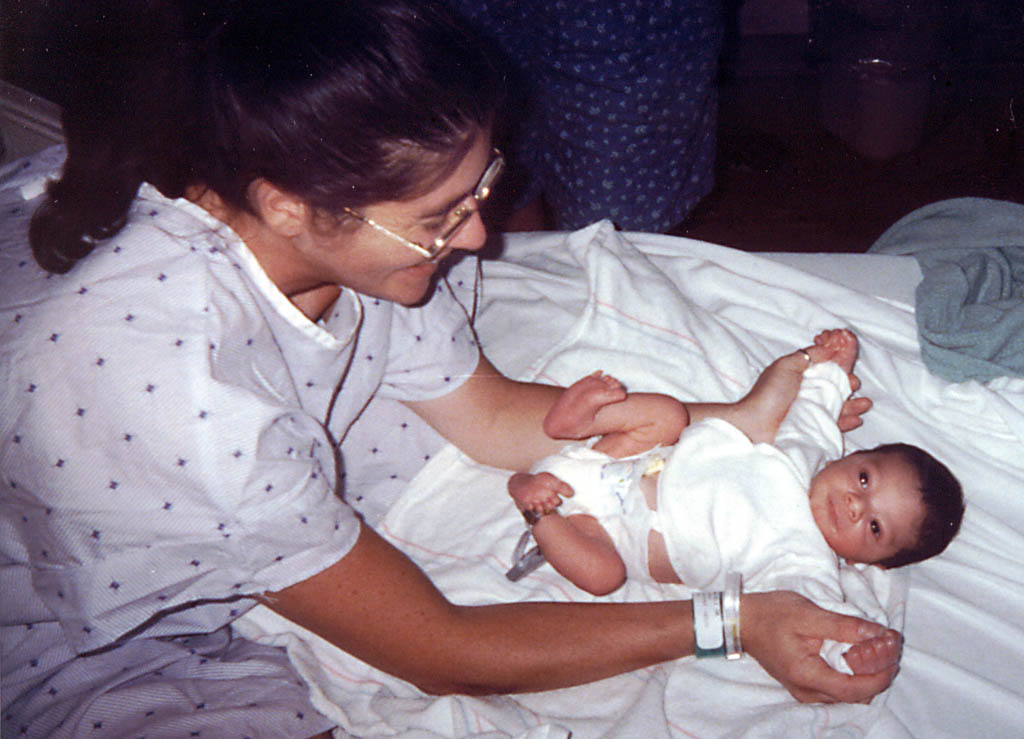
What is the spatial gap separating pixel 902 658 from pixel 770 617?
0.82 feet

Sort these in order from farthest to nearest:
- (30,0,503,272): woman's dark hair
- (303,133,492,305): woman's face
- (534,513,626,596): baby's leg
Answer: (534,513,626,596): baby's leg → (303,133,492,305): woman's face → (30,0,503,272): woman's dark hair

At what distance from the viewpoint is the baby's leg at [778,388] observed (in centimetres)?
147

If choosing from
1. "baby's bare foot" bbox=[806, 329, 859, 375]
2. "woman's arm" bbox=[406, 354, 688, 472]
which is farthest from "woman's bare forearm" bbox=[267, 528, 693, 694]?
"baby's bare foot" bbox=[806, 329, 859, 375]

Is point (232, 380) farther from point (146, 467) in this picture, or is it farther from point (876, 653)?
point (876, 653)

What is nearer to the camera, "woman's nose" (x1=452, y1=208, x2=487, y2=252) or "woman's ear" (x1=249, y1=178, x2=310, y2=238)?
"woman's ear" (x1=249, y1=178, x2=310, y2=238)

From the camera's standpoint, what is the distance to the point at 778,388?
1470 mm

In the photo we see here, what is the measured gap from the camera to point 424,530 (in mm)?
1449

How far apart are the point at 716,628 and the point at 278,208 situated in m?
0.85

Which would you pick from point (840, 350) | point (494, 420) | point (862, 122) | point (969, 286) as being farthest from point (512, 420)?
point (862, 122)

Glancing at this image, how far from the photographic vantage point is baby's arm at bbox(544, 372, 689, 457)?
4.41ft

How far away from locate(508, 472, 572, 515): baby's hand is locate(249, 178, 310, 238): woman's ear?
1.81ft

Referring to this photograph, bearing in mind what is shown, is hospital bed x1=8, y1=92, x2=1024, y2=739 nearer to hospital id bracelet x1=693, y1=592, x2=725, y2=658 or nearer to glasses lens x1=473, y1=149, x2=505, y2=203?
hospital id bracelet x1=693, y1=592, x2=725, y2=658

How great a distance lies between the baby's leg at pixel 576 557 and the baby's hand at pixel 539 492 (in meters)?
0.02

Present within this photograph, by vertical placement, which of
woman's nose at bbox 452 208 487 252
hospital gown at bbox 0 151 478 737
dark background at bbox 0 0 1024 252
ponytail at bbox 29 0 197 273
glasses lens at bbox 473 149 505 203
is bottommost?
dark background at bbox 0 0 1024 252
